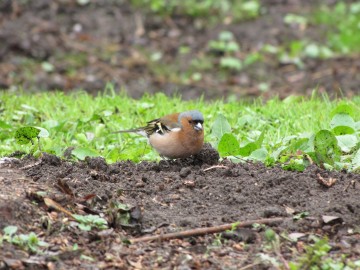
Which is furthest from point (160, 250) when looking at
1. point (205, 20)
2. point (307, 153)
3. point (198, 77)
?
point (205, 20)

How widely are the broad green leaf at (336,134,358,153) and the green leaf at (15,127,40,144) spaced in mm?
2653

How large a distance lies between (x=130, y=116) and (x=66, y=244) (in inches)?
155

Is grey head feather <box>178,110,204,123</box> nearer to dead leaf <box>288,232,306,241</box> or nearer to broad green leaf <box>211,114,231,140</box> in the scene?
broad green leaf <box>211,114,231,140</box>

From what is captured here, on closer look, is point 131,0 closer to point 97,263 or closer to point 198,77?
point 198,77

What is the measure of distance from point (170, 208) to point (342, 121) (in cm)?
238

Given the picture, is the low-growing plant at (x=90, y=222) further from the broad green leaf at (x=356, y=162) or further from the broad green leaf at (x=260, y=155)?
the broad green leaf at (x=356, y=162)

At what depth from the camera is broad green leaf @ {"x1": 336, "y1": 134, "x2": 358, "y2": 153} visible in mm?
6543

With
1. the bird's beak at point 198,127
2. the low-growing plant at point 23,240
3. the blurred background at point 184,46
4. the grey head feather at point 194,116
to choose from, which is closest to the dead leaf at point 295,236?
the low-growing plant at point 23,240

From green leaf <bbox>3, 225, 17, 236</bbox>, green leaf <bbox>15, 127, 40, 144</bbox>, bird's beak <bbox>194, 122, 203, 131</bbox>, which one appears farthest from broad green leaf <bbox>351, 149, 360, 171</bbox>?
green leaf <bbox>3, 225, 17, 236</bbox>

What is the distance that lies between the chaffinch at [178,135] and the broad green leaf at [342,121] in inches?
52.0

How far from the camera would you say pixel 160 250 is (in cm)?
472

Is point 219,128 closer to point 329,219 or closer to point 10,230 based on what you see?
point 329,219

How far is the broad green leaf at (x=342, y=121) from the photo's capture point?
22.9 ft

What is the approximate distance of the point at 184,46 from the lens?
13.8 metres
